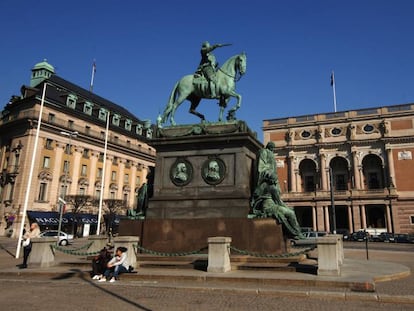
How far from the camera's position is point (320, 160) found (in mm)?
71875

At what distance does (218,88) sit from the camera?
14891 mm

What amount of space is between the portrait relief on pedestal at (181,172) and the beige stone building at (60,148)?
1355 inches

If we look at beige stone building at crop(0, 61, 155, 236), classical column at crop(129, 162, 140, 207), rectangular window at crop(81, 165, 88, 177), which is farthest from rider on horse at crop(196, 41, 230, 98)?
classical column at crop(129, 162, 140, 207)

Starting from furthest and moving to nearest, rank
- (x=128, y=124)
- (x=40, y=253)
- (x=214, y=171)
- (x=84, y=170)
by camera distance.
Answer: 1. (x=128, y=124)
2. (x=84, y=170)
3. (x=214, y=171)
4. (x=40, y=253)

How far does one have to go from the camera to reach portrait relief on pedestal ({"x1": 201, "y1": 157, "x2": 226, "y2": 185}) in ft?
43.8

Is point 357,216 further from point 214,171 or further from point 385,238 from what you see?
point 214,171

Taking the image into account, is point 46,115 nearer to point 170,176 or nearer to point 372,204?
point 170,176

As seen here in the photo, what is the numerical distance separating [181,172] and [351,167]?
205 feet

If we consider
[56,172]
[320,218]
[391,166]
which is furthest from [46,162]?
[391,166]

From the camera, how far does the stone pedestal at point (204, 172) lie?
13.0 meters

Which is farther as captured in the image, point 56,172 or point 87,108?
point 87,108

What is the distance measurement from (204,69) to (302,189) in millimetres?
62732

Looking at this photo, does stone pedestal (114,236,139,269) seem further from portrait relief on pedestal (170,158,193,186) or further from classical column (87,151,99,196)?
classical column (87,151,99,196)

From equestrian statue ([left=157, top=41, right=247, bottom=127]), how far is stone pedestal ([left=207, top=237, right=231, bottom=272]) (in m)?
5.61
